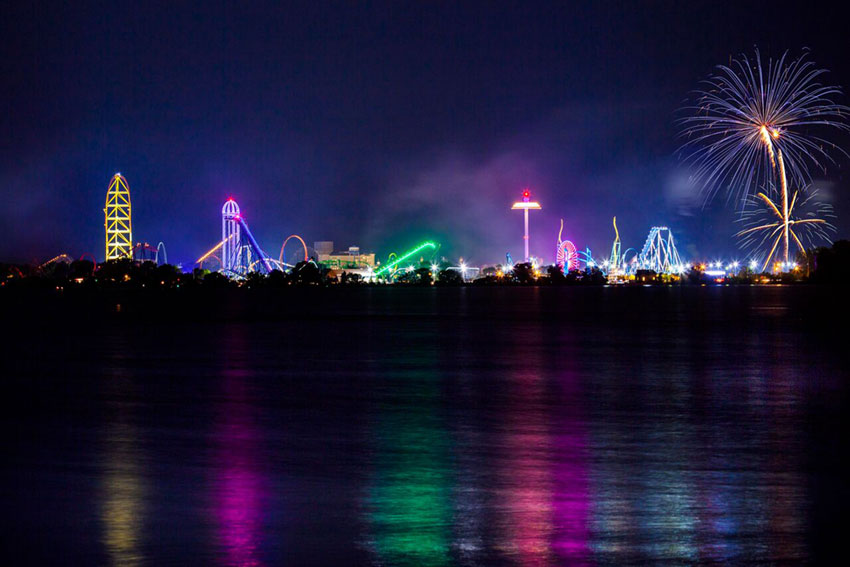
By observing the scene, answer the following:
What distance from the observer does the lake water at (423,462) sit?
6480 mm

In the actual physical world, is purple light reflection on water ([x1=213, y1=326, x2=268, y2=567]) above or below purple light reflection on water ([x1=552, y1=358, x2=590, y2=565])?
above

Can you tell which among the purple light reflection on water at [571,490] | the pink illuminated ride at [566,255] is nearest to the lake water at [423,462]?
the purple light reflection on water at [571,490]

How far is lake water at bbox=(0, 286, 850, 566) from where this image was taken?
6.48 metres

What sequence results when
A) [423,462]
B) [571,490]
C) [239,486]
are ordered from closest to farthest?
1. [571,490]
2. [239,486]
3. [423,462]

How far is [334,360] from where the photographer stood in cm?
2403

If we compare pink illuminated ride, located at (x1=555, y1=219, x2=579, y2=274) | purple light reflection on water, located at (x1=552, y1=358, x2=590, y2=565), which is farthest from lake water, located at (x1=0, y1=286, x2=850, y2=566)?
pink illuminated ride, located at (x1=555, y1=219, x2=579, y2=274)

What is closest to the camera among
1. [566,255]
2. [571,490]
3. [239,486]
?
[571,490]

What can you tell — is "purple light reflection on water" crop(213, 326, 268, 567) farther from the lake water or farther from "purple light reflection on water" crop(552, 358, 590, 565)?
"purple light reflection on water" crop(552, 358, 590, 565)

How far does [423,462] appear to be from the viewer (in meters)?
9.67

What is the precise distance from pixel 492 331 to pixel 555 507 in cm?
3056

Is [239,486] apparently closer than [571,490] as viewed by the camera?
No

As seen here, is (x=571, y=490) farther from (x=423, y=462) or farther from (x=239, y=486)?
(x=239, y=486)

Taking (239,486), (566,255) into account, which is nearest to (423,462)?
(239,486)

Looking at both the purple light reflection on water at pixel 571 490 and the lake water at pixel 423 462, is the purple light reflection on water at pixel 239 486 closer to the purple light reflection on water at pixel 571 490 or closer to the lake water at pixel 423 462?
the lake water at pixel 423 462
